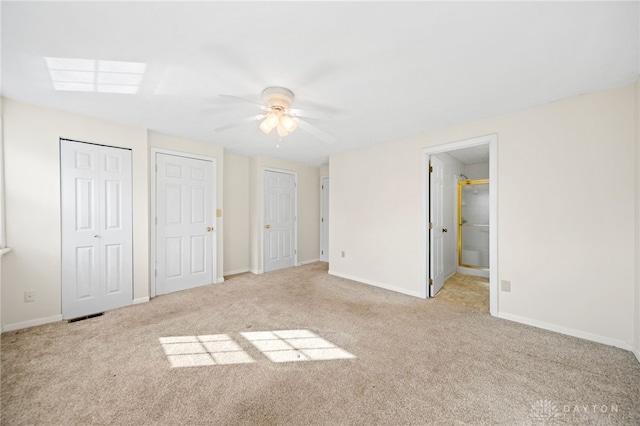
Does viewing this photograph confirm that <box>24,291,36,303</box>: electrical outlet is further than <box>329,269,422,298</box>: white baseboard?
No

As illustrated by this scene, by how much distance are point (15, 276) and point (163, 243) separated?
4.46 ft

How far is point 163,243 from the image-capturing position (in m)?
3.49

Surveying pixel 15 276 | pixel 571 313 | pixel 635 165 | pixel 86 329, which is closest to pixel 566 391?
pixel 571 313

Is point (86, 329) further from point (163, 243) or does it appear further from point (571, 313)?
point (571, 313)

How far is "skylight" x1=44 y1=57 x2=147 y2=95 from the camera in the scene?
1779mm

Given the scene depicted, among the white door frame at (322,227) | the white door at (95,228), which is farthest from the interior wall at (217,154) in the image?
the white door frame at (322,227)

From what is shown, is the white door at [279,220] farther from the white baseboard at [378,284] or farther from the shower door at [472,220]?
the shower door at [472,220]

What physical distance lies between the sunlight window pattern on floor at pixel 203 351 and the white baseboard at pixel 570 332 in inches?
110

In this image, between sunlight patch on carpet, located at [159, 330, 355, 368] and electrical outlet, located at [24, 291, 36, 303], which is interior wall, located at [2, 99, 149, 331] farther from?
sunlight patch on carpet, located at [159, 330, 355, 368]

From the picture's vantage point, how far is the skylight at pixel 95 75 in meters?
1.78

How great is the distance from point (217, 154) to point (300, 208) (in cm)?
209

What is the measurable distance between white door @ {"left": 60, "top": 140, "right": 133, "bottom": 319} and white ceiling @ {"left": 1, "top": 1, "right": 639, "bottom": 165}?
1.97ft

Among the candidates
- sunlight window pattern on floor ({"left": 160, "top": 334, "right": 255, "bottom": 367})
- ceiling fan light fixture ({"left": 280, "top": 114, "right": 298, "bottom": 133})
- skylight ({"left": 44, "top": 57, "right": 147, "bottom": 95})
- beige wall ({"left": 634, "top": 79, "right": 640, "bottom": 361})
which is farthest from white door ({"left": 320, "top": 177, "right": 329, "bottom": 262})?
beige wall ({"left": 634, "top": 79, "right": 640, "bottom": 361})

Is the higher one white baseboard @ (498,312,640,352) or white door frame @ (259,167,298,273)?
white door frame @ (259,167,298,273)
